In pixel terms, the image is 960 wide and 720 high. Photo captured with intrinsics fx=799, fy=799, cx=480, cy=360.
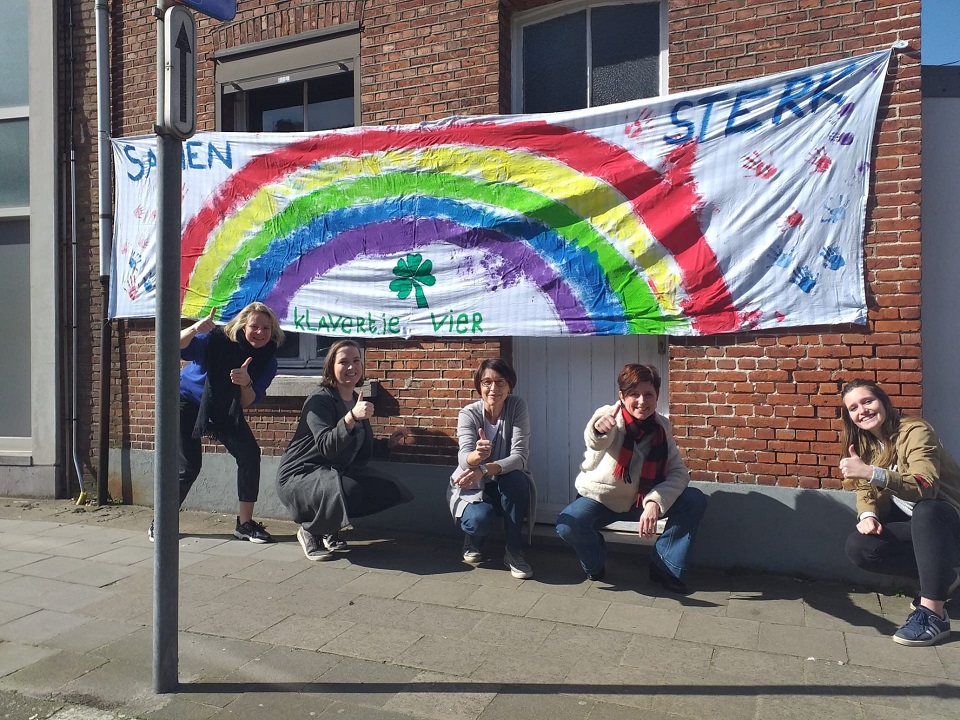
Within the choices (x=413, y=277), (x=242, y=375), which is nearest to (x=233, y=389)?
(x=242, y=375)

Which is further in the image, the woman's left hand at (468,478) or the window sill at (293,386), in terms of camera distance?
the window sill at (293,386)

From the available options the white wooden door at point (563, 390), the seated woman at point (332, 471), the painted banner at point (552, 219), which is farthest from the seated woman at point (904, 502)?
the seated woman at point (332, 471)

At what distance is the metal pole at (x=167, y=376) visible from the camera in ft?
11.4

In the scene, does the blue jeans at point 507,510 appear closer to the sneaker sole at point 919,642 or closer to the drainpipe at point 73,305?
the sneaker sole at point 919,642

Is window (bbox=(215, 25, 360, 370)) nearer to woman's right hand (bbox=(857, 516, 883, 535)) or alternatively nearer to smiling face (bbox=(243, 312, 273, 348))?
smiling face (bbox=(243, 312, 273, 348))

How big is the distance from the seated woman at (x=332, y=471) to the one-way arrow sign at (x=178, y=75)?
2.48m

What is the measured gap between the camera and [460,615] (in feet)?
15.0

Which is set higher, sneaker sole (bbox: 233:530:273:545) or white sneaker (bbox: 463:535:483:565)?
white sneaker (bbox: 463:535:483:565)

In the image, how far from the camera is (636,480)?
16.3 ft

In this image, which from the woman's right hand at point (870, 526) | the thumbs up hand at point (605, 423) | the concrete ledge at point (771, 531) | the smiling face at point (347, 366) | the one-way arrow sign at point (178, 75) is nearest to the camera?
the one-way arrow sign at point (178, 75)

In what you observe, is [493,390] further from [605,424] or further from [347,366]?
[347,366]

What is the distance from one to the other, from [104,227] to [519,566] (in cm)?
517

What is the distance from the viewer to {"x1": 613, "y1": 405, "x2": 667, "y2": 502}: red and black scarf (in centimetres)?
493

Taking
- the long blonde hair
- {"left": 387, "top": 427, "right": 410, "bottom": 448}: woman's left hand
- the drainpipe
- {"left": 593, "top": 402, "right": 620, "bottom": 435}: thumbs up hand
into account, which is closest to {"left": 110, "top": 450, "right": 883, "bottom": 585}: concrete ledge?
{"left": 387, "top": 427, "right": 410, "bottom": 448}: woman's left hand
